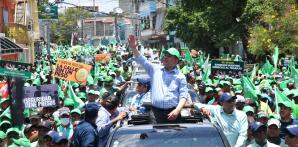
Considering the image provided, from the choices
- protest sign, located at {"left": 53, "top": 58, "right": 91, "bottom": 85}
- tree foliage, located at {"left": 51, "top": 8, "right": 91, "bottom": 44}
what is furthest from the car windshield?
tree foliage, located at {"left": 51, "top": 8, "right": 91, "bottom": 44}

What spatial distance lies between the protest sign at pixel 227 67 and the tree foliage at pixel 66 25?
278ft

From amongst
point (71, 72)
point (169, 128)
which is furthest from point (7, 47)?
point (169, 128)

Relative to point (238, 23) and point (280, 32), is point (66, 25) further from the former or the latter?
point (280, 32)

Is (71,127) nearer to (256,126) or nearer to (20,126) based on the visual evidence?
(20,126)

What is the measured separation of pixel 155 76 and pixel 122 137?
128 centimetres

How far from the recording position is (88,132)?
7.43 metres

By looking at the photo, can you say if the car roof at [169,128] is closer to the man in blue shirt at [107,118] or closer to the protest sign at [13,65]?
the man in blue shirt at [107,118]

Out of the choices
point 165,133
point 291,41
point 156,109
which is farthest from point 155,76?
point 291,41

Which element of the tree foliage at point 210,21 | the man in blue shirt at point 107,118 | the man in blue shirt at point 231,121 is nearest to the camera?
the man in blue shirt at point 107,118

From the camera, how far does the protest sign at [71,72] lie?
1622 cm

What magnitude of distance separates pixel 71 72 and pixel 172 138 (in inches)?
398

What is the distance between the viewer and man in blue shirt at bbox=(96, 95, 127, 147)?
7.78m

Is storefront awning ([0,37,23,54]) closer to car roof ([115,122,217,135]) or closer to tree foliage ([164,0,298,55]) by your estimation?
tree foliage ([164,0,298,55])

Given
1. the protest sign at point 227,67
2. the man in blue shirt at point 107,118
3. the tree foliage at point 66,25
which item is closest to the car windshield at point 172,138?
the man in blue shirt at point 107,118
